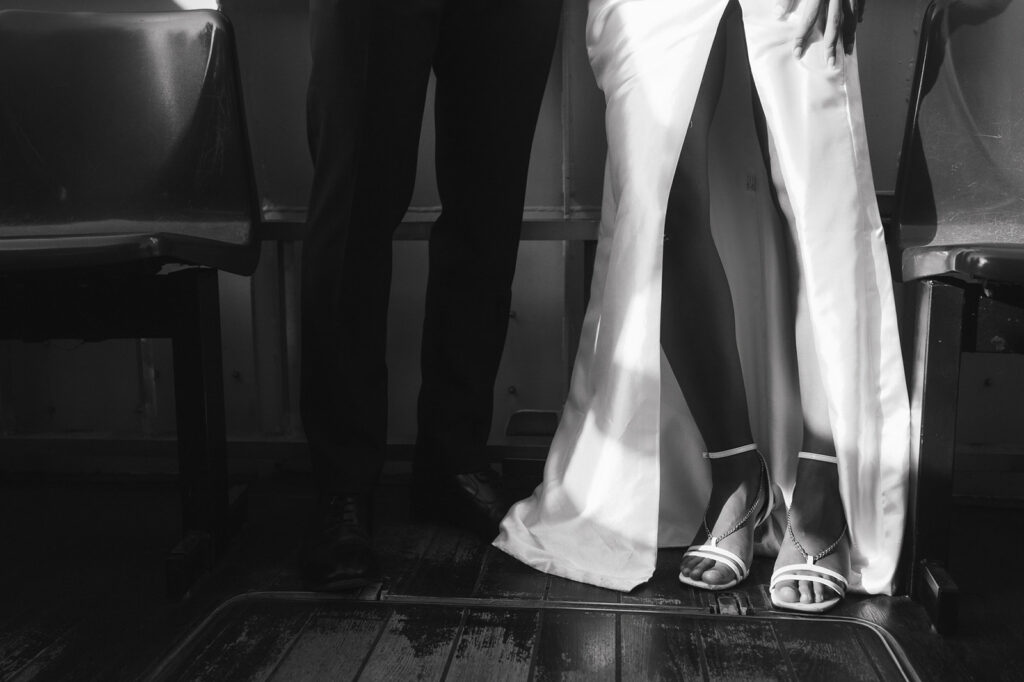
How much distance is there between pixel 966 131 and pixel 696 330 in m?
0.53

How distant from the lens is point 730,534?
1263 mm

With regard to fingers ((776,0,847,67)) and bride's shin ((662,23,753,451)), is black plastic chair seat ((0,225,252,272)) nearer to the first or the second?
bride's shin ((662,23,753,451))

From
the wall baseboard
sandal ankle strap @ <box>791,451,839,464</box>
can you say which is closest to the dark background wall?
the wall baseboard

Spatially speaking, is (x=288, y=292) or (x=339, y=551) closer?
(x=339, y=551)

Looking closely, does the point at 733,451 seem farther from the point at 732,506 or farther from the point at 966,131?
the point at 966,131

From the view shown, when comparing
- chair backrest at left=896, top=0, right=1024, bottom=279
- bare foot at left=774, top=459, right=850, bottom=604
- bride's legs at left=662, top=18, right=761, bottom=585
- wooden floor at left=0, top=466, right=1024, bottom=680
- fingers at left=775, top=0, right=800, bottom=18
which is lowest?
wooden floor at left=0, top=466, right=1024, bottom=680

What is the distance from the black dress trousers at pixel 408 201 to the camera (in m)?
1.18

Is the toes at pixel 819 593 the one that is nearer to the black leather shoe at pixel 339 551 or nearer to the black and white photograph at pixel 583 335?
the black and white photograph at pixel 583 335

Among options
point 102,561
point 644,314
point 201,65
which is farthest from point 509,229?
point 102,561

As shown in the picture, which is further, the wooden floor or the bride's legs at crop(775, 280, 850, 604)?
the bride's legs at crop(775, 280, 850, 604)

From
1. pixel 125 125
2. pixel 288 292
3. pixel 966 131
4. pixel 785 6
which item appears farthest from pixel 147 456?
pixel 966 131

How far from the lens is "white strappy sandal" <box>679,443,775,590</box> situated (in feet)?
4.04

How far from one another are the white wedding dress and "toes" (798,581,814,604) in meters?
0.10

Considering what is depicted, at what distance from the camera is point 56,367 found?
1836 mm
